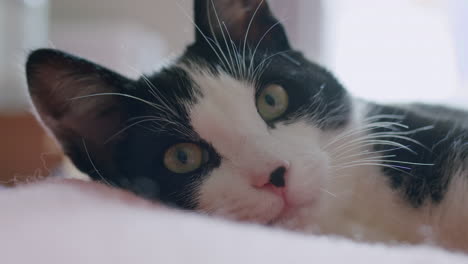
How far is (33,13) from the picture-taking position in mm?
2270

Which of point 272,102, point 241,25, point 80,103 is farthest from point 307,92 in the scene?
point 80,103

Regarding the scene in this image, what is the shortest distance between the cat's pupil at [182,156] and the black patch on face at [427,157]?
1.16 ft

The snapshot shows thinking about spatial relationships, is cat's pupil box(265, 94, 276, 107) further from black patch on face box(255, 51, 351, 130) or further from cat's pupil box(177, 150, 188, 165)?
cat's pupil box(177, 150, 188, 165)

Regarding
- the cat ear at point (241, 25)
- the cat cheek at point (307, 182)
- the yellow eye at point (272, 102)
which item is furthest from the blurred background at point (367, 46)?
the cat cheek at point (307, 182)

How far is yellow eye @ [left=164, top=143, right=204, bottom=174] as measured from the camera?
72 centimetres

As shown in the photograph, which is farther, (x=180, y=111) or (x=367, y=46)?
(x=367, y=46)

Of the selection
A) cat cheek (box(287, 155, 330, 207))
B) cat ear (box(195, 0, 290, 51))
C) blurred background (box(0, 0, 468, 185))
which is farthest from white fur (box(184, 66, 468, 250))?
blurred background (box(0, 0, 468, 185))

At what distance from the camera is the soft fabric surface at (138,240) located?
361mm

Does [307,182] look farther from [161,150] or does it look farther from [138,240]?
[138,240]

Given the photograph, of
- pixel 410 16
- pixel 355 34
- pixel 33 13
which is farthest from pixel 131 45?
pixel 410 16

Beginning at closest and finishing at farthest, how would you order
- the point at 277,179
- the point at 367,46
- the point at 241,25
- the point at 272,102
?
the point at 277,179
the point at 272,102
the point at 241,25
the point at 367,46

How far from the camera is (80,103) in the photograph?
A: 75cm

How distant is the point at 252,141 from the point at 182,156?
12 centimetres

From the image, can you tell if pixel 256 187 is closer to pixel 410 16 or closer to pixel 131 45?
pixel 410 16
